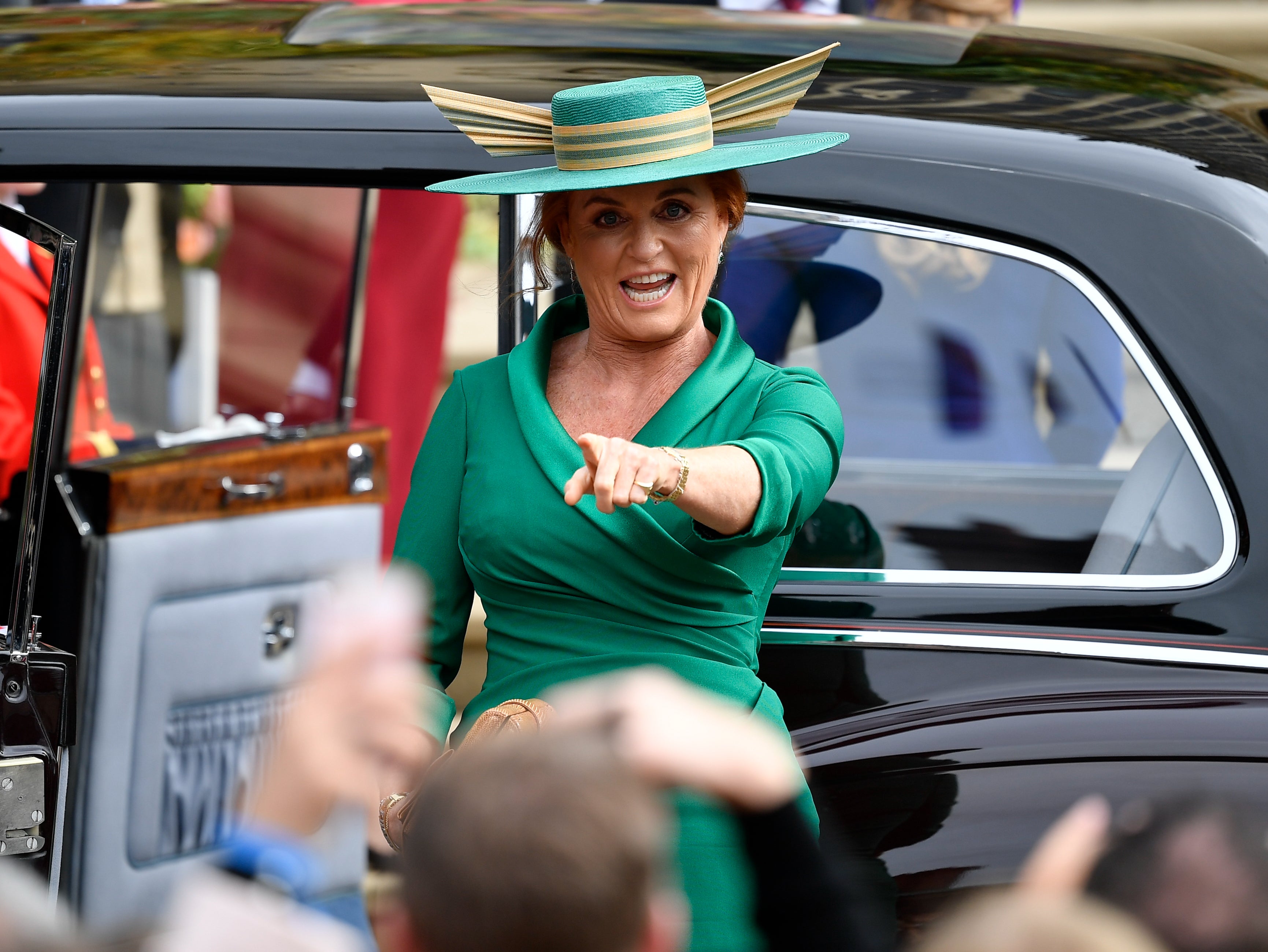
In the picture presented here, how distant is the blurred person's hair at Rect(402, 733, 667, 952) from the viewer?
1.01 metres

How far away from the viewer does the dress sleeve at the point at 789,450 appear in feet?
5.68

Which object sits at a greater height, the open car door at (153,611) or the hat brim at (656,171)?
the hat brim at (656,171)

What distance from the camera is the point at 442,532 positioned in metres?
2.02

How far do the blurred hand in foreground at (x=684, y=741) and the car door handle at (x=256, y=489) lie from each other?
6.17ft

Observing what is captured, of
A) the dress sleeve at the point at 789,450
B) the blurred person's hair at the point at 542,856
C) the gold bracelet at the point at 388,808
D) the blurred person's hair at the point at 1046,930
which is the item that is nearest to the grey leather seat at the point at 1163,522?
the dress sleeve at the point at 789,450

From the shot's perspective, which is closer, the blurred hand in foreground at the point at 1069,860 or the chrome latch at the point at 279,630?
the blurred hand in foreground at the point at 1069,860

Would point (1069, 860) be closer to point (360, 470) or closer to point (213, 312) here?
point (360, 470)

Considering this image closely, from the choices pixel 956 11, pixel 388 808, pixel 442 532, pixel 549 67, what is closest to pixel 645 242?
pixel 442 532

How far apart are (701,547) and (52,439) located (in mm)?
1015

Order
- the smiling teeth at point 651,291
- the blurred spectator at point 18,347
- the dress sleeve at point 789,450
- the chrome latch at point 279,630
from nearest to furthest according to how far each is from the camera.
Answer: the dress sleeve at point 789,450 → the smiling teeth at point 651,291 → the blurred spectator at point 18,347 → the chrome latch at point 279,630

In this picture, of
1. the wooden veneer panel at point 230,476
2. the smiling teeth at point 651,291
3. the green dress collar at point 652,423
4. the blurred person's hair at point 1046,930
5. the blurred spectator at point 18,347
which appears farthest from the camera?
the blurred spectator at point 18,347

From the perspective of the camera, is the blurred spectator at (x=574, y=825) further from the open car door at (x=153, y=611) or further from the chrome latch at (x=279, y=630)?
the chrome latch at (x=279, y=630)

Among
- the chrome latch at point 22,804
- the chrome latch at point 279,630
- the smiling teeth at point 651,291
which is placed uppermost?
the smiling teeth at point 651,291

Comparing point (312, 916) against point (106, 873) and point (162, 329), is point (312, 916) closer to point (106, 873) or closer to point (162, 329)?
point (106, 873)
